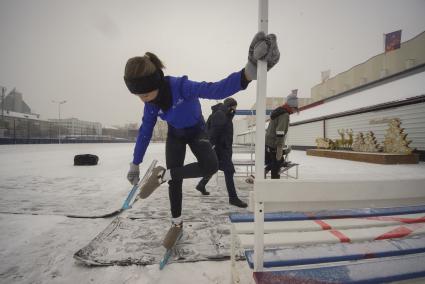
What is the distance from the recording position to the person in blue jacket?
1651 mm

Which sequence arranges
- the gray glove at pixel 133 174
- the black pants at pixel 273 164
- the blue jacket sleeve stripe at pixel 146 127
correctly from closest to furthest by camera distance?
the blue jacket sleeve stripe at pixel 146 127
the gray glove at pixel 133 174
the black pants at pixel 273 164

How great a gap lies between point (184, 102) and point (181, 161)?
0.67 m

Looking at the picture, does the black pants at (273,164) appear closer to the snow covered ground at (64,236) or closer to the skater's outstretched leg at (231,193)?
the snow covered ground at (64,236)

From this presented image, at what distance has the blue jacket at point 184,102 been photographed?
1608 millimetres

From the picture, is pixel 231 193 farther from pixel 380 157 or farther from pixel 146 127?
pixel 380 157

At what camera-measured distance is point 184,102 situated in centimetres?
205

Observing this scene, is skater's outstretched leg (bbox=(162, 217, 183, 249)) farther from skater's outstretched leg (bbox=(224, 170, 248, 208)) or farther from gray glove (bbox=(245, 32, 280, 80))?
gray glove (bbox=(245, 32, 280, 80))

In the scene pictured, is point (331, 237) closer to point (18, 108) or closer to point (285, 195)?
point (285, 195)

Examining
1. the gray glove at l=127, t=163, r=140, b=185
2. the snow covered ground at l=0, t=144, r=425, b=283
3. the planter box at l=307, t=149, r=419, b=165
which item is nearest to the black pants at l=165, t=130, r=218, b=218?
the gray glove at l=127, t=163, r=140, b=185

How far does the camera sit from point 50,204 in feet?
12.1

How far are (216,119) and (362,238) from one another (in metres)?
2.87

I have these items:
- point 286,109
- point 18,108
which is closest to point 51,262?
point 286,109

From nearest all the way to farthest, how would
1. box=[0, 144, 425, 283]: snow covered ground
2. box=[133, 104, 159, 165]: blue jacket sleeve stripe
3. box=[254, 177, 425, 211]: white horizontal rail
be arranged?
box=[254, 177, 425, 211]: white horizontal rail < box=[0, 144, 425, 283]: snow covered ground < box=[133, 104, 159, 165]: blue jacket sleeve stripe

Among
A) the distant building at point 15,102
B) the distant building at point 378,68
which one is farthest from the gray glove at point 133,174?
the distant building at point 15,102
